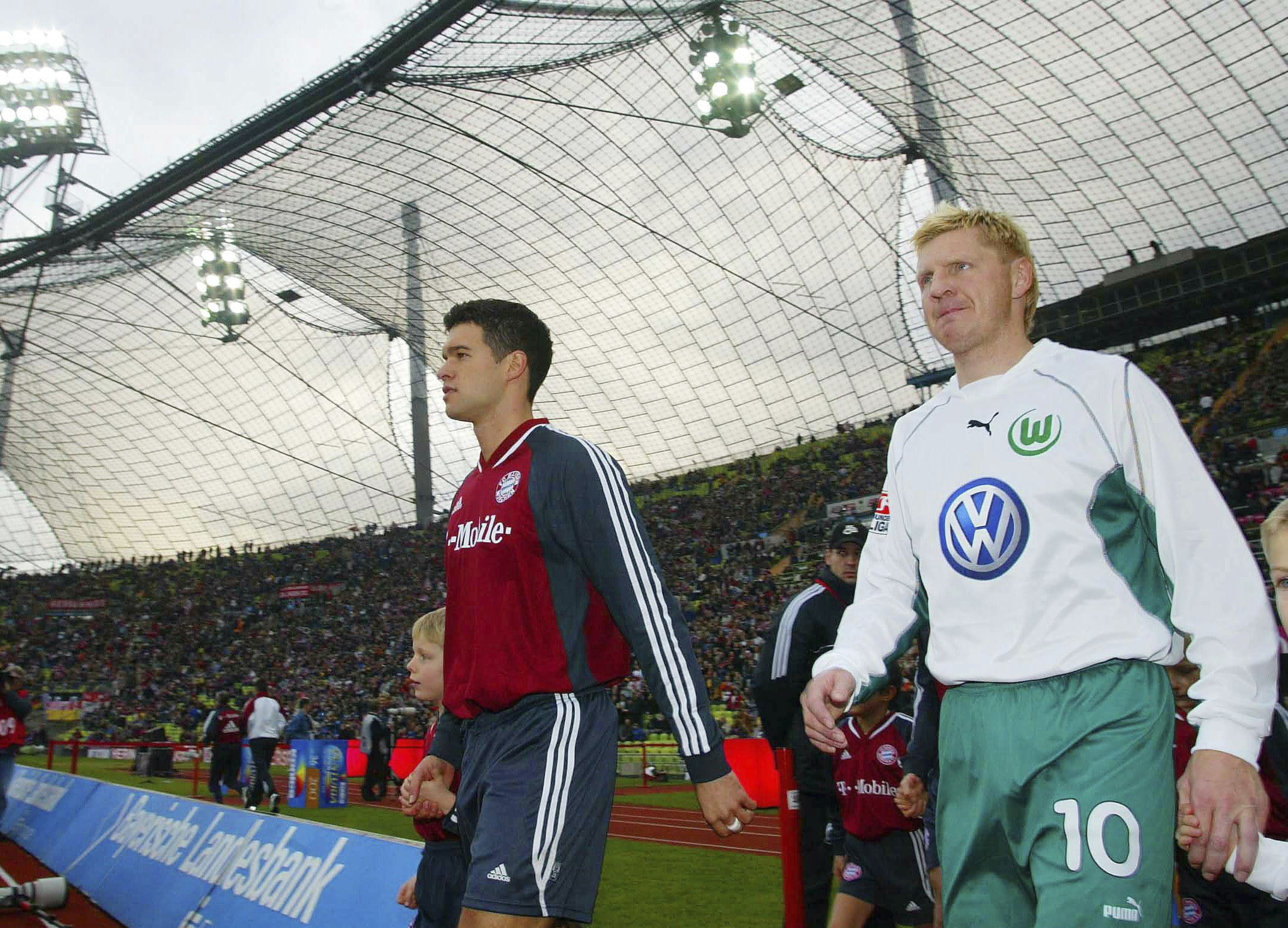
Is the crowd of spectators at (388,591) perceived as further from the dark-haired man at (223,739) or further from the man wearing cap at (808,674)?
the man wearing cap at (808,674)

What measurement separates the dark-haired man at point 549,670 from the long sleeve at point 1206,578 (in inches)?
42.2

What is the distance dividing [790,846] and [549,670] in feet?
7.39

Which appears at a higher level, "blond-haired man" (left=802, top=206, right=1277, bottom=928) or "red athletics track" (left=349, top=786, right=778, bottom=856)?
"blond-haired man" (left=802, top=206, right=1277, bottom=928)

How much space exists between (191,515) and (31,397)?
34.1ft

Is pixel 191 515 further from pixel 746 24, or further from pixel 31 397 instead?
pixel 746 24

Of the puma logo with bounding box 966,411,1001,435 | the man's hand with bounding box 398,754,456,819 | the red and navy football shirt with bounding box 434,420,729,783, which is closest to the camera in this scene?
the puma logo with bounding box 966,411,1001,435

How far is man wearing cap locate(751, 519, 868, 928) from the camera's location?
17.8ft

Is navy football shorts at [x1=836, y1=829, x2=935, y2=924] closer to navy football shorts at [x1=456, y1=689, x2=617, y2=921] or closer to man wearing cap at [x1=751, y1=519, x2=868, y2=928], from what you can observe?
man wearing cap at [x1=751, y1=519, x2=868, y2=928]

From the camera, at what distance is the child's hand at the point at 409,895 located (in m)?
3.66

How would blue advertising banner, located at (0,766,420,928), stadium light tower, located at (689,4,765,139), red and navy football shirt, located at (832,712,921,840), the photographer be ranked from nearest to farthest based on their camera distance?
blue advertising banner, located at (0,766,420,928), red and navy football shirt, located at (832,712,921,840), the photographer, stadium light tower, located at (689,4,765,139)

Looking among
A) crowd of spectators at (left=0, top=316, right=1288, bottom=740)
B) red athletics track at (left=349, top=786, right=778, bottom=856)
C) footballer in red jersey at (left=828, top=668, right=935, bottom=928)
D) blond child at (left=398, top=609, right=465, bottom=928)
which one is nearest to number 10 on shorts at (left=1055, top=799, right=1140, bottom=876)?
blond child at (left=398, top=609, right=465, bottom=928)

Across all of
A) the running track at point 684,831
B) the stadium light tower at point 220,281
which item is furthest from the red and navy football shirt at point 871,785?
the stadium light tower at point 220,281

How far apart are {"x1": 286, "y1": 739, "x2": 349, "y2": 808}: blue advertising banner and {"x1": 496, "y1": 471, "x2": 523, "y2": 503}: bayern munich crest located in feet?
47.1

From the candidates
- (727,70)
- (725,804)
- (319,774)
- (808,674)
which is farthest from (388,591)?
(725,804)
